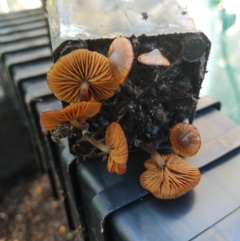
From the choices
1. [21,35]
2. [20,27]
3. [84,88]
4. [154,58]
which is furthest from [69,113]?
[20,27]

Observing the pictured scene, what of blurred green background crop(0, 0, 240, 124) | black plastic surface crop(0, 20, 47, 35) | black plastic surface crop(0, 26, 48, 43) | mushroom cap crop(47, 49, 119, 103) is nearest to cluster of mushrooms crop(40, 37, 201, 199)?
mushroom cap crop(47, 49, 119, 103)

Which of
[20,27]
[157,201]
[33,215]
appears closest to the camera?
[157,201]

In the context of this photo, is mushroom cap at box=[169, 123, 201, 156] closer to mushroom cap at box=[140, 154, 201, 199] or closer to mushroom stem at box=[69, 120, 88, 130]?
mushroom cap at box=[140, 154, 201, 199]

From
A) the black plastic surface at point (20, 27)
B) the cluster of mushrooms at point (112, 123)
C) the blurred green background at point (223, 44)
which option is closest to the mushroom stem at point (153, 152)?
the cluster of mushrooms at point (112, 123)

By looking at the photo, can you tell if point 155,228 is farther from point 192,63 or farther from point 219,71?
point 219,71

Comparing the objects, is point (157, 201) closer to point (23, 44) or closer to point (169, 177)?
point (169, 177)

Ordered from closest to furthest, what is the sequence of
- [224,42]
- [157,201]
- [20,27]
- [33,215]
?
1. [157,201]
2. [224,42]
3. [33,215]
4. [20,27]

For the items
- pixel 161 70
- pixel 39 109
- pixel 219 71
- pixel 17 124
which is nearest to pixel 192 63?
pixel 161 70

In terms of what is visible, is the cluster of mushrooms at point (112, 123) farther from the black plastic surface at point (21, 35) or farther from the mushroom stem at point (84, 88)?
the black plastic surface at point (21, 35)
